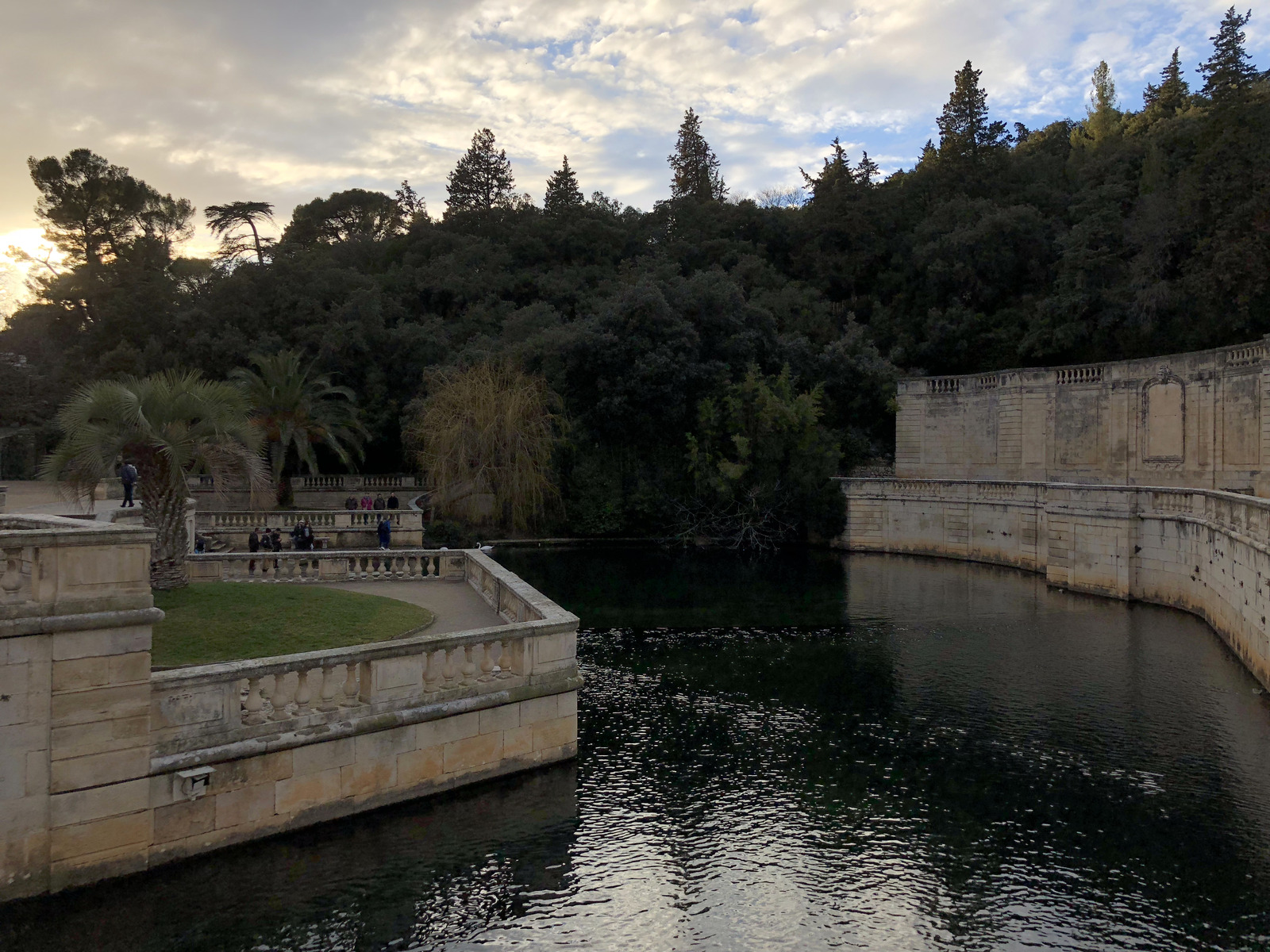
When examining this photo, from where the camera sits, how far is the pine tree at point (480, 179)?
6725cm

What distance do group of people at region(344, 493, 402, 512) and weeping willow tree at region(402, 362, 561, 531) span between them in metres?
2.10

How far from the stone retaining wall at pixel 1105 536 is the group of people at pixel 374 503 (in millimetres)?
18141

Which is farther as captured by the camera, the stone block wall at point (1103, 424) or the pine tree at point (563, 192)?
the pine tree at point (563, 192)

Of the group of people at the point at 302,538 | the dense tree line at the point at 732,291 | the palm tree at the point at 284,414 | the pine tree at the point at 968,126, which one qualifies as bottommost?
the group of people at the point at 302,538

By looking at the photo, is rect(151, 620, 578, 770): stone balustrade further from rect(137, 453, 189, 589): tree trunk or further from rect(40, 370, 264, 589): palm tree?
rect(137, 453, 189, 589): tree trunk

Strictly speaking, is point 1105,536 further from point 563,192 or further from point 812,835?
point 563,192

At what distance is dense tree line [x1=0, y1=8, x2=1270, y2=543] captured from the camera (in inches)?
1529

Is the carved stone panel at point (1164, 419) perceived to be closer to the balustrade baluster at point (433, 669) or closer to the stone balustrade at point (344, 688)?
the stone balustrade at point (344, 688)

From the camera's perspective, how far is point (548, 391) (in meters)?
39.0

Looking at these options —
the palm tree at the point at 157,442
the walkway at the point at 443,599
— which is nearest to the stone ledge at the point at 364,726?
the walkway at the point at 443,599

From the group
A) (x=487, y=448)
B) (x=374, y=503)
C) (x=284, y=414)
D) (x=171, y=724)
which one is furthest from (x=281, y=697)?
(x=284, y=414)

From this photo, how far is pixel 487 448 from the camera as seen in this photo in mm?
36594

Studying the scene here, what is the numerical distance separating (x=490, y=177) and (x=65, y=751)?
65.2m

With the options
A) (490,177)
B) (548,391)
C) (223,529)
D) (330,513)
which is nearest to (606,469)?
(548,391)
